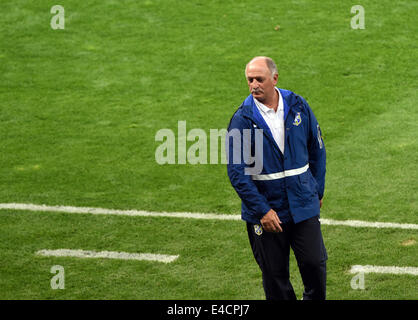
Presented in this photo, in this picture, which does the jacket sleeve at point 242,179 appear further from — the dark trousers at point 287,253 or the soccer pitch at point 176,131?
the soccer pitch at point 176,131

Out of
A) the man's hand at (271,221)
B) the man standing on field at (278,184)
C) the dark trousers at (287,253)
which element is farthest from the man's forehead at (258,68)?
the dark trousers at (287,253)

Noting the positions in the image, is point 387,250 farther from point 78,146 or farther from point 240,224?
point 78,146

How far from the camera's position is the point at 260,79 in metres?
5.72

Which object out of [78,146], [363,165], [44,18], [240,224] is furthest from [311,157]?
[44,18]

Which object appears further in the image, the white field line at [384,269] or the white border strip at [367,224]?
the white border strip at [367,224]

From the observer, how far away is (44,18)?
601 inches

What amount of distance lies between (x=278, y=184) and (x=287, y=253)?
0.57 metres

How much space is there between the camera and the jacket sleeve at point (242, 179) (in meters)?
5.68

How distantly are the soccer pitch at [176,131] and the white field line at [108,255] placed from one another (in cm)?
8

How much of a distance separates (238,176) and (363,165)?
4.53 metres

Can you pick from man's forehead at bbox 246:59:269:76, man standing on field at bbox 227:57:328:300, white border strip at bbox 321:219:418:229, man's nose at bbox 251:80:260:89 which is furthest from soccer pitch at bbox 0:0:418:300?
man's forehead at bbox 246:59:269:76

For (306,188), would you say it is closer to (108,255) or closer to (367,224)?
(367,224)

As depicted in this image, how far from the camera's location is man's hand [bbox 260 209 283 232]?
567 cm

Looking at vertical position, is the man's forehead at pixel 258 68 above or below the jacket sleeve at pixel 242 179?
above
